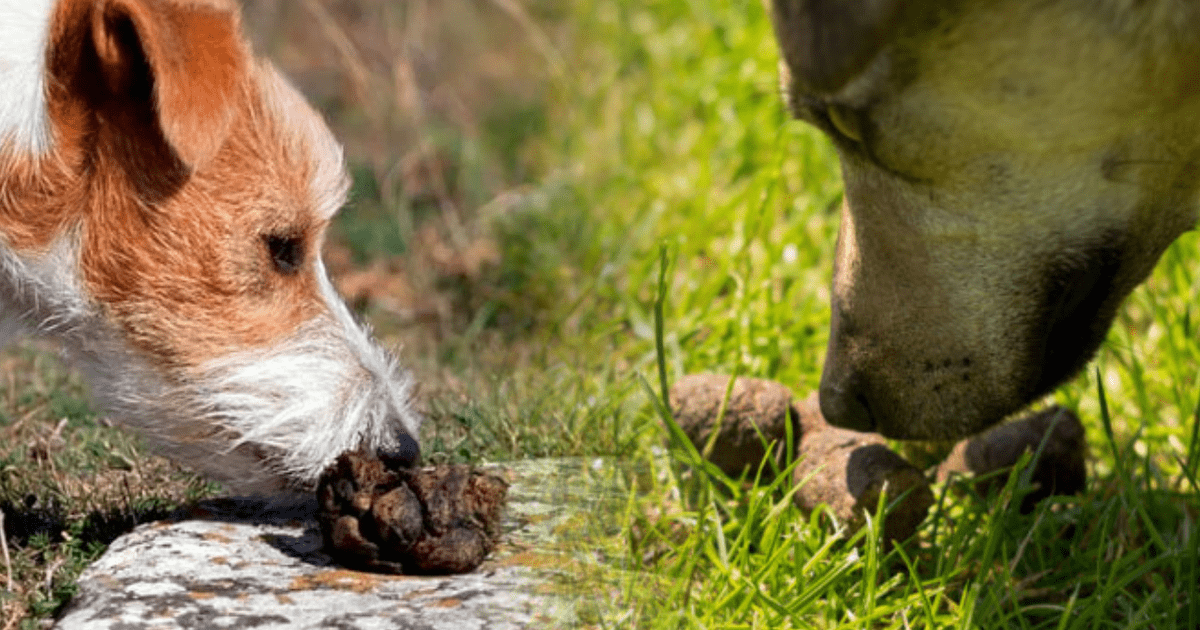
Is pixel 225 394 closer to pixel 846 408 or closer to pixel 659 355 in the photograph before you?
pixel 659 355

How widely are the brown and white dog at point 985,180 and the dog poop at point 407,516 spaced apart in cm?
83

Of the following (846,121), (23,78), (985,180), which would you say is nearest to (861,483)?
(985,180)

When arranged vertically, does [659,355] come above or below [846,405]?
above

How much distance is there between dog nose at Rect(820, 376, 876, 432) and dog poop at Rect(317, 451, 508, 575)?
0.76 m

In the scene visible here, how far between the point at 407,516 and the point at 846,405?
3.30ft

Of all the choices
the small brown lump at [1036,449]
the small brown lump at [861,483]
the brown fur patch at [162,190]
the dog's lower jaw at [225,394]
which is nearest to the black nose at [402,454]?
the dog's lower jaw at [225,394]

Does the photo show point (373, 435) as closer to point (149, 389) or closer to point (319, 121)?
point (149, 389)

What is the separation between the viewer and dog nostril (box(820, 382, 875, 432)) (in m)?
3.57

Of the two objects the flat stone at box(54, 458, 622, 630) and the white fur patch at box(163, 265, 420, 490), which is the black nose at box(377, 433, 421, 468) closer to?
the white fur patch at box(163, 265, 420, 490)

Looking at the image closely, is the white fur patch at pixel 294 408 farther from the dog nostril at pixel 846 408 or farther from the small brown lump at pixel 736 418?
the dog nostril at pixel 846 408

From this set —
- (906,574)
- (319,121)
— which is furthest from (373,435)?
(906,574)

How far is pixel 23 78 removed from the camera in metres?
3.39

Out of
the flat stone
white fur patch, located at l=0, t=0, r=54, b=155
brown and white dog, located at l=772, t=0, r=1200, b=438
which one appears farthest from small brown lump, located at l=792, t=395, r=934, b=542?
white fur patch, located at l=0, t=0, r=54, b=155

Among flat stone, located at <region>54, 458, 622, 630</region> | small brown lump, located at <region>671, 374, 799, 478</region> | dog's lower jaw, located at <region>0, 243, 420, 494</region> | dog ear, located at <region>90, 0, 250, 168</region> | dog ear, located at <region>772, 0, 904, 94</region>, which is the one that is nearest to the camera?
dog ear, located at <region>772, 0, 904, 94</region>
